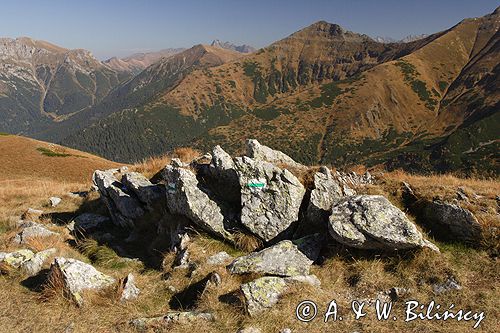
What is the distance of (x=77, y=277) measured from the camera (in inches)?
406

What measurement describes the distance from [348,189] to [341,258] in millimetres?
3357

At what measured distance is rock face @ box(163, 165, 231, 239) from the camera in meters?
13.0

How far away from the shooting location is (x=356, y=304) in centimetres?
956

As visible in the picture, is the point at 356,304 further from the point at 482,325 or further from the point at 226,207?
the point at 226,207

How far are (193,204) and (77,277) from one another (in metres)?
4.54

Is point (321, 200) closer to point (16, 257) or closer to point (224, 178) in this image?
point (224, 178)

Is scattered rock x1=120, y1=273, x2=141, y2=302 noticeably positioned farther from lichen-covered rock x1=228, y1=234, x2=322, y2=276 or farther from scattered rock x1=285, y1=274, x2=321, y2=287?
scattered rock x1=285, y1=274, x2=321, y2=287

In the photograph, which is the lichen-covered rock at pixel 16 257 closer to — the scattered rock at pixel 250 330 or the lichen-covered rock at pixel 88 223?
the lichen-covered rock at pixel 88 223

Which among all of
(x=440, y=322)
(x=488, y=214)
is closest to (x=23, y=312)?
(x=440, y=322)

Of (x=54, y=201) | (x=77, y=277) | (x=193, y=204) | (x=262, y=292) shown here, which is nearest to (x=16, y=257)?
(x=77, y=277)

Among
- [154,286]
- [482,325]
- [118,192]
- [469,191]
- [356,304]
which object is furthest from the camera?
[118,192]

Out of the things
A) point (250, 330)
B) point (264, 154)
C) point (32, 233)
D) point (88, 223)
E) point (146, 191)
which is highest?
point (264, 154)

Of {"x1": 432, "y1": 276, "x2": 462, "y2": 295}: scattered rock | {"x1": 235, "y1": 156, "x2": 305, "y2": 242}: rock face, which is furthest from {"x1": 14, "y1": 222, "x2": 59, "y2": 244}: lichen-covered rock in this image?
{"x1": 432, "y1": 276, "x2": 462, "y2": 295}: scattered rock

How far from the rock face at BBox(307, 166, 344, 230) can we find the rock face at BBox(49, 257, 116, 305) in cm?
715
